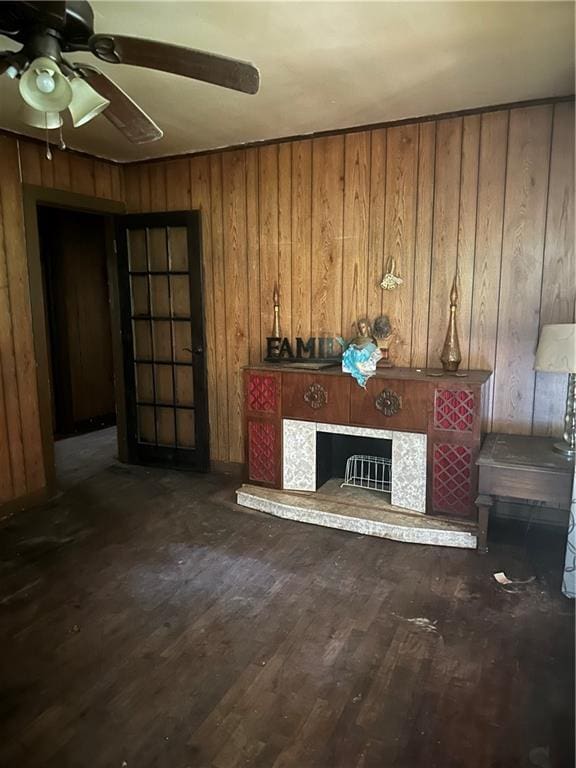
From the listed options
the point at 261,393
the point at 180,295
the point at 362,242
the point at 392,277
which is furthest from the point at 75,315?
the point at 392,277

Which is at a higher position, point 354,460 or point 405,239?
point 405,239

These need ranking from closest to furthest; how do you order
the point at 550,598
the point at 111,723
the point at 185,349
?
the point at 111,723 < the point at 550,598 < the point at 185,349

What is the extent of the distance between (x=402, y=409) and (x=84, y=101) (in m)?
2.29

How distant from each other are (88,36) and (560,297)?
2779mm

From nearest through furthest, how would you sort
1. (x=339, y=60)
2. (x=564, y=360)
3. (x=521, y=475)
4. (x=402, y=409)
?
(x=339, y=60) < (x=564, y=360) < (x=521, y=475) < (x=402, y=409)

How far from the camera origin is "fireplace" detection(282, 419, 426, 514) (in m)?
3.26

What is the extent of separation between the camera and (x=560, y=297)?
3152mm

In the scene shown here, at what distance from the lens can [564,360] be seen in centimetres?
262

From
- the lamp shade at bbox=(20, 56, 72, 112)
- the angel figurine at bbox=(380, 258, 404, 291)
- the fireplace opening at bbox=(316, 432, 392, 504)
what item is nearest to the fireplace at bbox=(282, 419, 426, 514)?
the fireplace opening at bbox=(316, 432, 392, 504)

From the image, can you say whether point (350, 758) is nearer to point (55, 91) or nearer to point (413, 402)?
point (413, 402)

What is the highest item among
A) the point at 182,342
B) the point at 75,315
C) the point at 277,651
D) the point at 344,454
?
the point at 75,315

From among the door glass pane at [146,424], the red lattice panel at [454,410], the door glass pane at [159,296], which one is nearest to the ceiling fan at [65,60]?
the red lattice panel at [454,410]

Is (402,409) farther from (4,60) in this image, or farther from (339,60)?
(4,60)

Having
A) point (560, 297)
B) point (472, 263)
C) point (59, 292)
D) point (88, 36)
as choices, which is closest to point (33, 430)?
point (59, 292)
